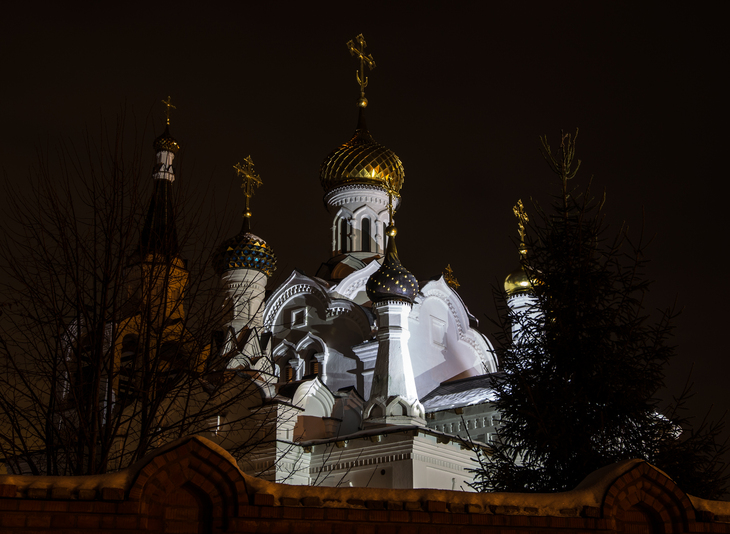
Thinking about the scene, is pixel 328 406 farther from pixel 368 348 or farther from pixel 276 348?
pixel 276 348

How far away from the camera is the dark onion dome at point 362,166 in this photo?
20.7m

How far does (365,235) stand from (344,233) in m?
0.60

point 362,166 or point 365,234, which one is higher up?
point 362,166

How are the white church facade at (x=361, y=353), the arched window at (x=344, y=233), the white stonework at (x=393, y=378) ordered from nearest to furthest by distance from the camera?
1. the white church facade at (x=361, y=353)
2. the white stonework at (x=393, y=378)
3. the arched window at (x=344, y=233)

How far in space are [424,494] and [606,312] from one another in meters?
4.22

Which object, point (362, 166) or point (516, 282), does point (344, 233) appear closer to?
point (362, 166)

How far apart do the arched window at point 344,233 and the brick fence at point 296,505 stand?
16269mm

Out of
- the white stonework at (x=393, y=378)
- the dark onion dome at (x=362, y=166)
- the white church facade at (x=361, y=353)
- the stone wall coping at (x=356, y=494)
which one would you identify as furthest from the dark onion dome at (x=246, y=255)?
the stone wall coping at (x=356, y=494)

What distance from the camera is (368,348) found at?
1572 cm

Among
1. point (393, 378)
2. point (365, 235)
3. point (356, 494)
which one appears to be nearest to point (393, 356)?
point (393, 378)

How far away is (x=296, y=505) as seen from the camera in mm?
3977

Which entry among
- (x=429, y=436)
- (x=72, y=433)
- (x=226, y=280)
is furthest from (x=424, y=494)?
(x=226, y=280)

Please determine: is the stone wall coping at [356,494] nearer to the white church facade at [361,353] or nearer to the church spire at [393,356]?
the white church facade at [361,353]

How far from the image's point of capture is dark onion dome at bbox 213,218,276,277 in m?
17.2
